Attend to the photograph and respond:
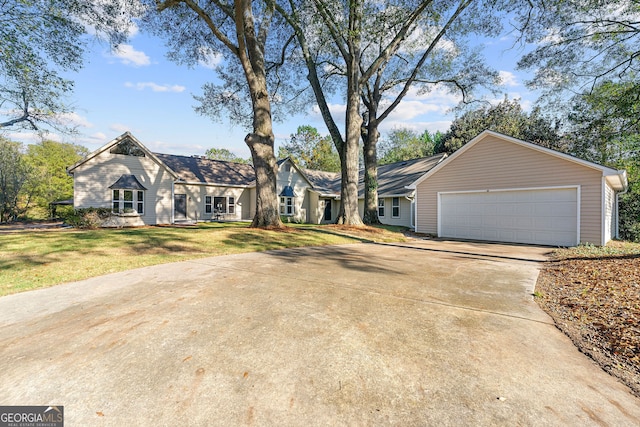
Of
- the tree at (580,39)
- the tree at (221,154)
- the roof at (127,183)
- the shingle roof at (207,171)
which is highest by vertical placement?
the tree at (221,154)

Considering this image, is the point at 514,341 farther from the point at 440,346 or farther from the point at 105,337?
the point at 105,337

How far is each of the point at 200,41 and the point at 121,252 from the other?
13.5 meters

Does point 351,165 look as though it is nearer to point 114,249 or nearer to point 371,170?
point 371,170

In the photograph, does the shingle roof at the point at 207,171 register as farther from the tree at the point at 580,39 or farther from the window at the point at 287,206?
the tree at the point at 580,39

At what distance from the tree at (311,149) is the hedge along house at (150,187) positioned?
26.1 meters

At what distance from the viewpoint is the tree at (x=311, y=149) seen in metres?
47.5

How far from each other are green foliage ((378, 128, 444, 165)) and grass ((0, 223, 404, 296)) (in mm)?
41187

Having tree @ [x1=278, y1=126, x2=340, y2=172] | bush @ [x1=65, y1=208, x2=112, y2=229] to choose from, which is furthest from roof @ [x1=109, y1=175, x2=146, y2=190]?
tree @ [x1=278, y1=126, x2=340, y2=172]

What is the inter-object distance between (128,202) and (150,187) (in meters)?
1.52

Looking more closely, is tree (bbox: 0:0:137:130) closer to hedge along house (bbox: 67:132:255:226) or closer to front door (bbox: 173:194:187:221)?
hedge along house (bbox: 67:132:255:226)

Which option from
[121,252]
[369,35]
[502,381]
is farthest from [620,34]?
[121,252]

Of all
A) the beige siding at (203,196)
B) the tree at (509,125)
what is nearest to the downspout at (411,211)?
the tree at (509,125)

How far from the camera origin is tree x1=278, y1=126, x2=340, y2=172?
156ft

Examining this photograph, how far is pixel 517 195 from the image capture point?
12.1 metres
